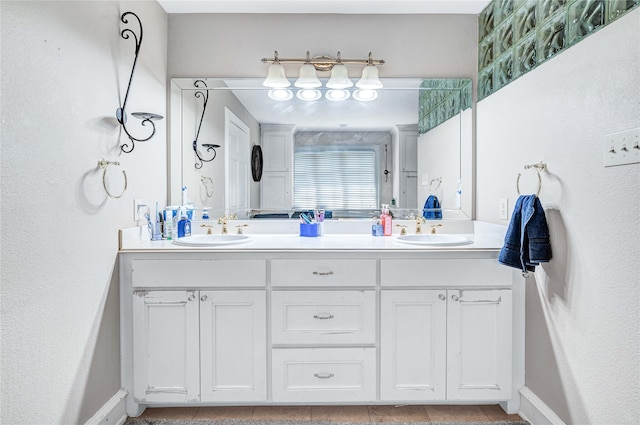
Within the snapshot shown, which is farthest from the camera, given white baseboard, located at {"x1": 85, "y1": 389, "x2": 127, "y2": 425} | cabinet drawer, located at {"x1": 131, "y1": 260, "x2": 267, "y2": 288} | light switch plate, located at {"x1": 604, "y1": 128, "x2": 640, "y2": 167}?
cabinet drawer, located at {"x1": 131, "y1": 260, "x2": 267, "y2": 288}

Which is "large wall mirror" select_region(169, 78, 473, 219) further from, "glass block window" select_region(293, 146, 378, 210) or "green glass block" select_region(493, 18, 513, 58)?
"green glass block" select_region(493, 18, 513, 58)

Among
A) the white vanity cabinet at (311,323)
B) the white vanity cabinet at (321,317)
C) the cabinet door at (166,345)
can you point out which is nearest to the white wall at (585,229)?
the white vanity cabinet at (311,323)

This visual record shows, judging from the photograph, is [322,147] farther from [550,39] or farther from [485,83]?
[550,39]

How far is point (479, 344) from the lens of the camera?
5.59 feet

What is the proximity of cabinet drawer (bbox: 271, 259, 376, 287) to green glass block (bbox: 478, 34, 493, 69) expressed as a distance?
1.33 metres

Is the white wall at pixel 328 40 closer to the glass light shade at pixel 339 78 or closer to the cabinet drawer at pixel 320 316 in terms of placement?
the glass light shade at pixel 339 78

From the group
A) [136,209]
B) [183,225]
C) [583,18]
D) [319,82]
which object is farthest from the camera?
[319,82]

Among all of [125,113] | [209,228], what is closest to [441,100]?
[209,228]

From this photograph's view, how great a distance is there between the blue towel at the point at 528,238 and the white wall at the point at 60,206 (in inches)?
68.2

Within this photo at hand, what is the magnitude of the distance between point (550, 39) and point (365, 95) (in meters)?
0.98

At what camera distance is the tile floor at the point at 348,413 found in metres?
1.72

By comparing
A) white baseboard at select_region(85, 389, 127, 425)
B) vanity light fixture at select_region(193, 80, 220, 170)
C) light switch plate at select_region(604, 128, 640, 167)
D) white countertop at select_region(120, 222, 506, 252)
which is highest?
vanity light fixture at select_region(193, 80, 220, 170)

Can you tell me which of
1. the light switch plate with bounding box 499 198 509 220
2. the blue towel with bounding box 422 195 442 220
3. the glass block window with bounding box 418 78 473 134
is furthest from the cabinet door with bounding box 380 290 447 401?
the glass block window with bounding box 418 78 473 134

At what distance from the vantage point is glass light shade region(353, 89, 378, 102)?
223 centimetres
